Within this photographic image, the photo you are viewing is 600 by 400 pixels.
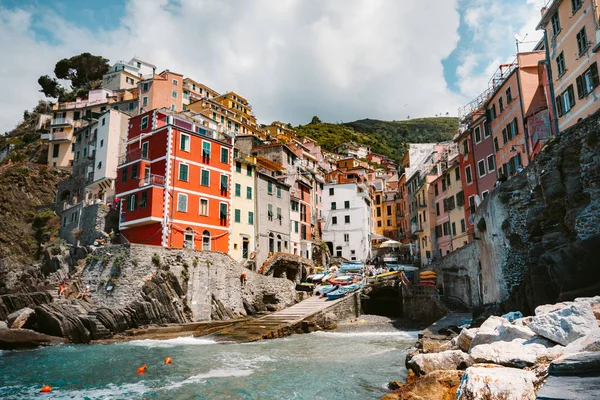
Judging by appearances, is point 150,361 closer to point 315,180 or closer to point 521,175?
point 521,175

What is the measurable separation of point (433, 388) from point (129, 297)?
90.9 feet

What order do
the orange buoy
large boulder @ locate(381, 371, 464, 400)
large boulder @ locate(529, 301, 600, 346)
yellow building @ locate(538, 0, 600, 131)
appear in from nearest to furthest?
large boulder @ locate(529, 301, 600, 346) < large boulder @ locate(381, 371, 464, 400) < the orange buoy < yellow building @ locate(538, 0, 600, 131)

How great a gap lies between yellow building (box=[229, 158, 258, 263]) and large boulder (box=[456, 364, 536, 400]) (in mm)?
37447

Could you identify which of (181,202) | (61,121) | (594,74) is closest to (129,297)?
(181,202)

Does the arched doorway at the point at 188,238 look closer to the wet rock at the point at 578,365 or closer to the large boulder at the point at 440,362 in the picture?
the large boulder at the point at 440,362

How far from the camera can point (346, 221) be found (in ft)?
233

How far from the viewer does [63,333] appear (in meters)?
29.2

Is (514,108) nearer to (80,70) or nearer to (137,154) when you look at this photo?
(137,154)

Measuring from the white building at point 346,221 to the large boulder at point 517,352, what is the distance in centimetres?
5699

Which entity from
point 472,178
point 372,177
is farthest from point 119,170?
point 372,177

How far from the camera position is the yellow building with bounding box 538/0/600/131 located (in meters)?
24.2

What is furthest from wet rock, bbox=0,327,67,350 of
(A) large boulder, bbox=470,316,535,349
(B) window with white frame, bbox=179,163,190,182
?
(A) large boulder, bbox=470,316,535,349

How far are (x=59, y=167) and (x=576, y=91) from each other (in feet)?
228

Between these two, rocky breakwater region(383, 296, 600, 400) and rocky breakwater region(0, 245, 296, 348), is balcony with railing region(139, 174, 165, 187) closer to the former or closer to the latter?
rocky breakwater region(0, 245, 296, 348)
